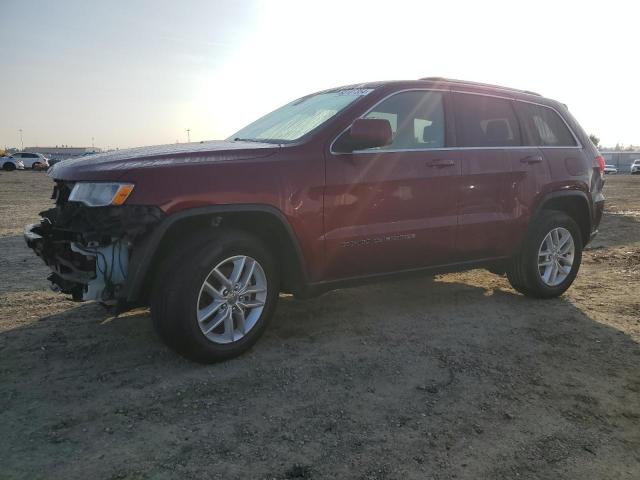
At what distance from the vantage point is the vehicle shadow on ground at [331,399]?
7.50 ft

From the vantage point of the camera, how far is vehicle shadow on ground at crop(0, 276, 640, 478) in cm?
229

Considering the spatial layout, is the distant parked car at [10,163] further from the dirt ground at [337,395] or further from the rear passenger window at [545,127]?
the rear passenger window at [545,127]

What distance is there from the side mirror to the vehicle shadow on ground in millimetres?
1472

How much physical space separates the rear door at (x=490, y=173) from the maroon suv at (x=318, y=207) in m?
0.01

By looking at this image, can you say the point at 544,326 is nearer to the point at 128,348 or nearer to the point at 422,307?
the point at 422,307

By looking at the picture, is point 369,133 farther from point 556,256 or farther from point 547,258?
point 556,256

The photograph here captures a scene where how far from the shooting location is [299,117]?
13.9 ft

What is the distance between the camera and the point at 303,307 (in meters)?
4.62

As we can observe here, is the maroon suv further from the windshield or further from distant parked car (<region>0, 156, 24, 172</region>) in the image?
distant parked car (<region>0, 156, 24, 172</region>)

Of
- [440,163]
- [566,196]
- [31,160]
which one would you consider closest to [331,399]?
[440,163]

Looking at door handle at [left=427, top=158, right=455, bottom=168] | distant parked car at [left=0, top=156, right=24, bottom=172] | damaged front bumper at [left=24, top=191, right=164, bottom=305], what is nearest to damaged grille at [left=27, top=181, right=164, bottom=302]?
damaged front bumper at [left=24, top=191, right=164, bottom=305]

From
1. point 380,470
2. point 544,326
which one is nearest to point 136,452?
point 380,470

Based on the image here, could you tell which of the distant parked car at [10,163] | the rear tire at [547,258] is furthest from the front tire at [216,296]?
the distant parked car at [10,163]

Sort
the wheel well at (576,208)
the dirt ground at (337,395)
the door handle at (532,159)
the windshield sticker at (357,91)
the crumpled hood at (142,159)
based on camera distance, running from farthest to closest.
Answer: the wheel well at (576,208), the door handle at (532,159), the windshield sticker at (357,91), the crumpled hood at (142,159), the dirt ground at (337,395)
